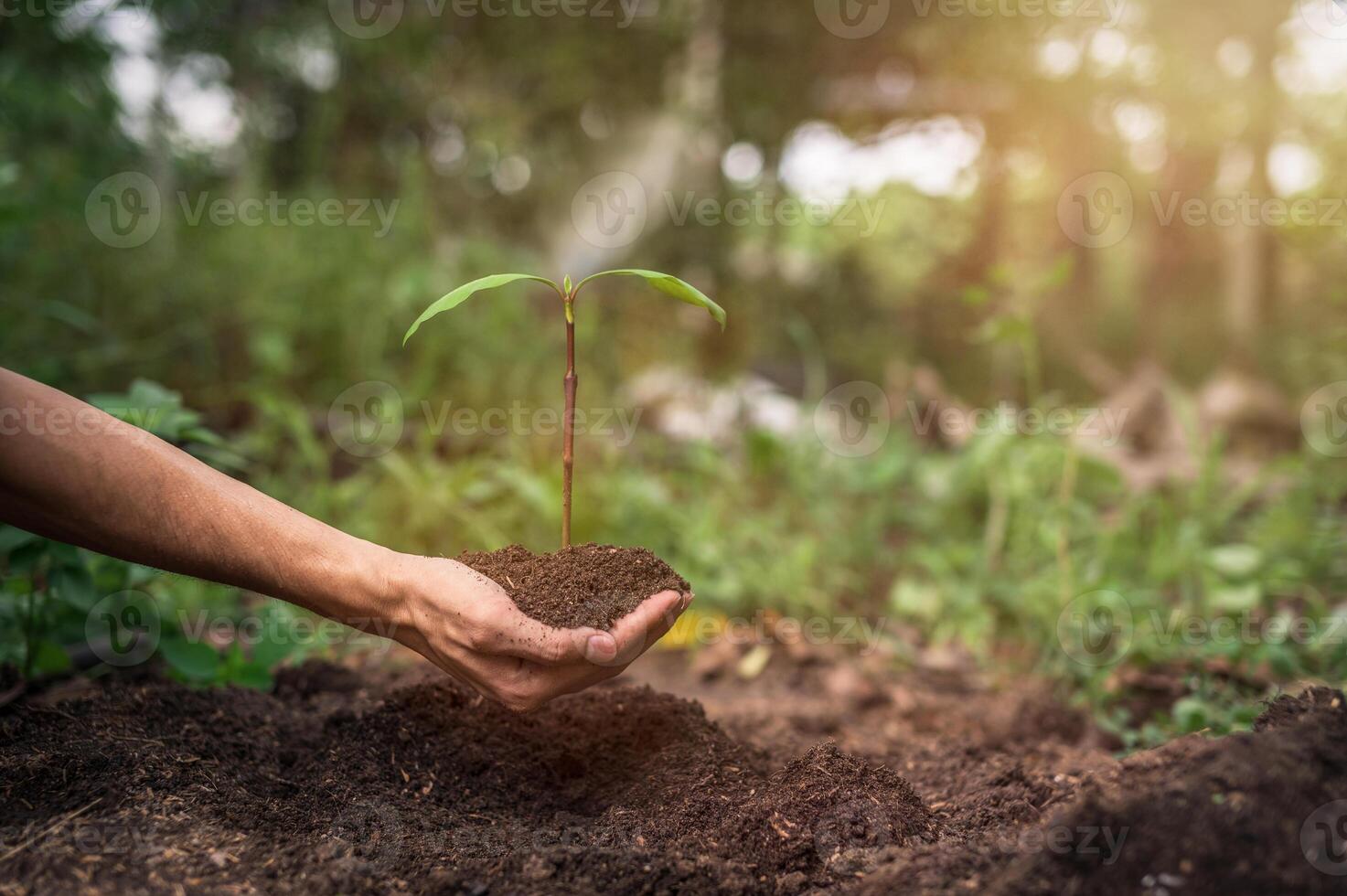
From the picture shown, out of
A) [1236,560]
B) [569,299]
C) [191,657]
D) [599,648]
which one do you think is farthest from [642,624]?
[1236,560]

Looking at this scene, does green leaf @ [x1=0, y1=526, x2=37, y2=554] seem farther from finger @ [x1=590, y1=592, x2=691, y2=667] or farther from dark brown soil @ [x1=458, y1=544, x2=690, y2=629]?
finger @ [x1=590, y1=592, x2=691, y2=667]

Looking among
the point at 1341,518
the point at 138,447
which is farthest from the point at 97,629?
the point at 1341,518

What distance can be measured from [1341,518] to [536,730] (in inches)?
103

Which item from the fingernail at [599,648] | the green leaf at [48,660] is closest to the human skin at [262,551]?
the fingernail at [599,648]

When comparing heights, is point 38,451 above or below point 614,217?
below

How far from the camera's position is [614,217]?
A: 5.97 meters

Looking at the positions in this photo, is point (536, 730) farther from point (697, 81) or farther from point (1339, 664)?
point (697, 81)

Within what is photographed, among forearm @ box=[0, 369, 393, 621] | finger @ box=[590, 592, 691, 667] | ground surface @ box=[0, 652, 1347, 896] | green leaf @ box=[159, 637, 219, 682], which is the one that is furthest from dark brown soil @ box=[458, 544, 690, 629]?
green leaf @ box=[159, 637, 219, 682]

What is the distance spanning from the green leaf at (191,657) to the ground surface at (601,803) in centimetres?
8

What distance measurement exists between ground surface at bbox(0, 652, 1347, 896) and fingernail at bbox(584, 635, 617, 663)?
0.84 ft

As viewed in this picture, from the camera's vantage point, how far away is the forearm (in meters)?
1.21

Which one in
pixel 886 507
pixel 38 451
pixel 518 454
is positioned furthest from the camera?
pixel 886 507

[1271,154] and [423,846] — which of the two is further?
[1271,154]

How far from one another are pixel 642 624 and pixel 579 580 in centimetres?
14
